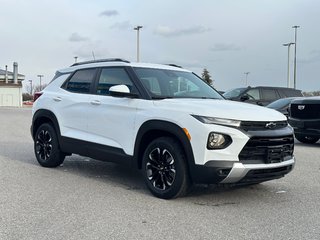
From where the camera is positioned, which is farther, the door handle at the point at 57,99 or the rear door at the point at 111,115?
the door handle at the point at 57,99

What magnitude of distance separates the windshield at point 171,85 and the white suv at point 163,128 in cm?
2

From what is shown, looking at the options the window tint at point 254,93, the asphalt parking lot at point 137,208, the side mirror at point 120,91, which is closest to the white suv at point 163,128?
the side mirror at point 120,91

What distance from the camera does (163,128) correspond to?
5605 mm

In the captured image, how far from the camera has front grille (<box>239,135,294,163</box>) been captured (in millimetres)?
5246

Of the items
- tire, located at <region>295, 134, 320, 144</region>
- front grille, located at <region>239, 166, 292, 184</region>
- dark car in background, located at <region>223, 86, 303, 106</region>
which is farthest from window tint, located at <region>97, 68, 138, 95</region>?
dark car in background, located at <region>223, 86, 303, 106</region>

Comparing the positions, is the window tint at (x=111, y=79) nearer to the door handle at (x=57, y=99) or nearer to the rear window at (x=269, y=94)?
the door handle at (x=57, y=99)

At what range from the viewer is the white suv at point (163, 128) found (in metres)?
5.20

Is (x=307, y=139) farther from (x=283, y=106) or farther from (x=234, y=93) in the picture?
(x=234, y=93)

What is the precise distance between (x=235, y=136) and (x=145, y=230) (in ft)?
5.07

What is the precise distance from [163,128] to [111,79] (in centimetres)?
155

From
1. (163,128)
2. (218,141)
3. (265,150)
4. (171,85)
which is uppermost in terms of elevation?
A: (171,85)

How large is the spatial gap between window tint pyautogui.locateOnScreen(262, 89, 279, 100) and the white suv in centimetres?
1294

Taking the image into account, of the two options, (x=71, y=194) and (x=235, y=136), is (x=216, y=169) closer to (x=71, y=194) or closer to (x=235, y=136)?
(x=235, y=136)

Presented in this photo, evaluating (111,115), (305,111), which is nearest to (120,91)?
(111,115)
